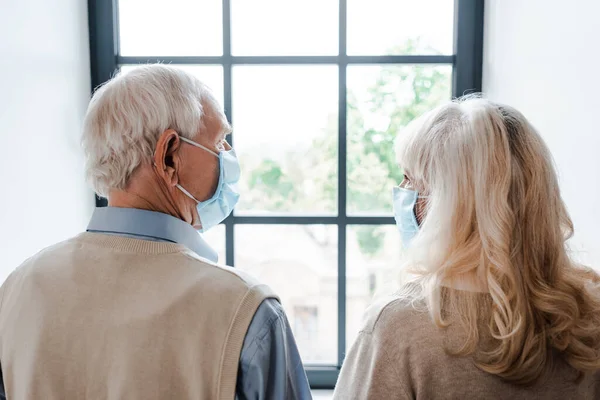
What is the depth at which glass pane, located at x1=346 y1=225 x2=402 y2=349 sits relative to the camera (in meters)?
1.66

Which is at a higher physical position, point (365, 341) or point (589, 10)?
point (589, 10)

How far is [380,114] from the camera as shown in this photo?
65.1 inches

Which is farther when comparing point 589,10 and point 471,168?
point 589,10

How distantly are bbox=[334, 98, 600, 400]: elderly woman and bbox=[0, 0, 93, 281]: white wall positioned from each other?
0.88 m

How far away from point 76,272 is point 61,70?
33.3 inches

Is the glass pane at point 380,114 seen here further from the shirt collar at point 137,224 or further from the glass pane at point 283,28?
the shirt collar at point 137,224

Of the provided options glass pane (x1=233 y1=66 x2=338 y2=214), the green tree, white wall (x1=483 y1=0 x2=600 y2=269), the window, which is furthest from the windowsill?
white wall (x1=483 y1=0 x2=600 y2=269)

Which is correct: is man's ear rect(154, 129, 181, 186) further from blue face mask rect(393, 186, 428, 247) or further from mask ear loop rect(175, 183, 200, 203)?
blue face mask rect(393, 186, 428, 247)

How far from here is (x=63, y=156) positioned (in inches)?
56.5

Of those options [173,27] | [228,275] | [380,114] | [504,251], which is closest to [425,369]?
[504,251]

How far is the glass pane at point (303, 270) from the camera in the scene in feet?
5.48

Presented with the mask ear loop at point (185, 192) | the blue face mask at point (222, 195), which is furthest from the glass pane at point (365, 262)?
the mask ear loop at point (185, 192)

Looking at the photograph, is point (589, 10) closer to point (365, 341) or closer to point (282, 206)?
point (365, 341)

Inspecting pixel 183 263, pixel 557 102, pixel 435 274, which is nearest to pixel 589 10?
pixel 557 102
